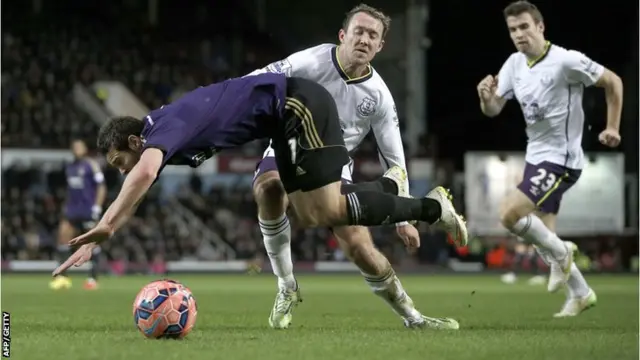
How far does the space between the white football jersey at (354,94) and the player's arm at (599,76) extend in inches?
69.8

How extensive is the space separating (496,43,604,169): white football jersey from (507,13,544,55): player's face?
0.20 meters

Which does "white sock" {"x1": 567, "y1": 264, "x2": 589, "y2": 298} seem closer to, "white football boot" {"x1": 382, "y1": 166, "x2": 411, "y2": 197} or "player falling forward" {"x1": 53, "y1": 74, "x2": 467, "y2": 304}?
"white football boot" {"x1": 382, "y1": 166, "x2": 411, "y2": 197}

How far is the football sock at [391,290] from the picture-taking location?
670 centimetres

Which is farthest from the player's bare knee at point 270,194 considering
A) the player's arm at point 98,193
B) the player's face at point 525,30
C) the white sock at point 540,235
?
the player's arm at point 98,193

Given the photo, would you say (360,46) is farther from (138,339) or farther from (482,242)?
(482,242)

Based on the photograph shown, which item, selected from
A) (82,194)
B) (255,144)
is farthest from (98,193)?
(255,144)

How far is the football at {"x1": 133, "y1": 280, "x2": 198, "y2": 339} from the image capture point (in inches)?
230

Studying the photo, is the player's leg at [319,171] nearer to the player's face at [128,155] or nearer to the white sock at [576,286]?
the player's face at [128,155]

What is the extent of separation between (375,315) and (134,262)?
13510 millimetres

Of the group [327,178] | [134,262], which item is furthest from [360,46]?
[134,262]

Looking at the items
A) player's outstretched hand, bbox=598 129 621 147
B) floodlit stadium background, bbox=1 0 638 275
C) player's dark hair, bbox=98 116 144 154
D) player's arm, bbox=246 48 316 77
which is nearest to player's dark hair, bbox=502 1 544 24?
player's outstretched hand, bbox=598 129 621 147

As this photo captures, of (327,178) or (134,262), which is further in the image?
(134,262)

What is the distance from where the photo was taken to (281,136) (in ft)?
20.3

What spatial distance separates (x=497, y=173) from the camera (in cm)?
2461
